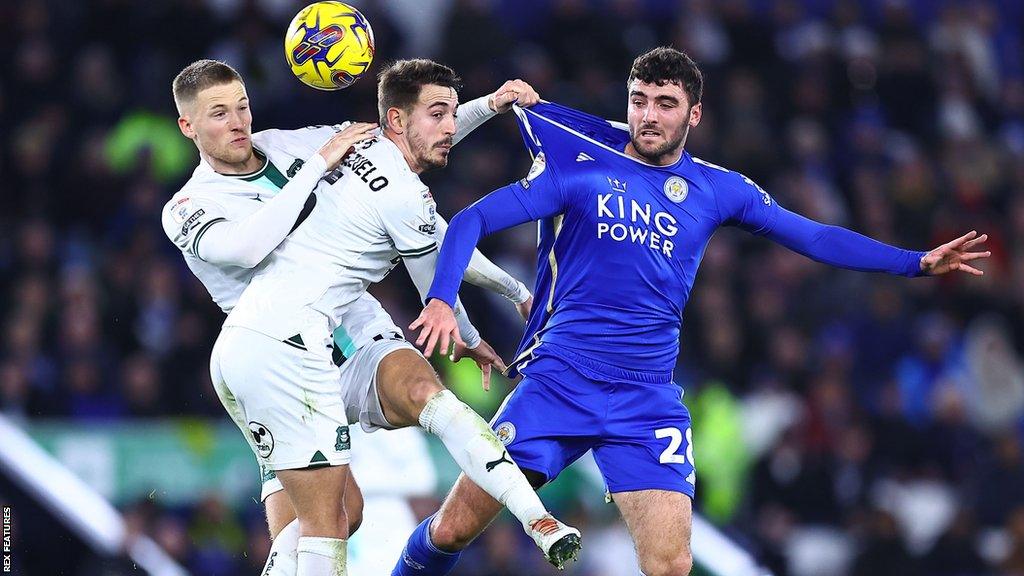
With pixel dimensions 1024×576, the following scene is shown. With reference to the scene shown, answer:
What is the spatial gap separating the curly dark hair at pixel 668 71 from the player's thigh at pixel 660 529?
1774 mm

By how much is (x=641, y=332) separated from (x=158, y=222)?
6.06 meters

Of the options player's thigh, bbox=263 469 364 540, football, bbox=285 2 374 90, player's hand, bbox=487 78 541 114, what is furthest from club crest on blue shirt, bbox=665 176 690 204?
player's thigh, bbox=263 469 364 540

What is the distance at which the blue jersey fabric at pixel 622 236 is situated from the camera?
6.81m

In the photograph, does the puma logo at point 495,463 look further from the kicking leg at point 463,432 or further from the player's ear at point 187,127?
the player's ear at point 187,127

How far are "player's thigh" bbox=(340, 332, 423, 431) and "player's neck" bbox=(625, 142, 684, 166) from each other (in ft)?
4.40

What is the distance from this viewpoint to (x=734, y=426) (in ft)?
40.6

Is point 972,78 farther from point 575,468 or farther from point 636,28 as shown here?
point 575,468

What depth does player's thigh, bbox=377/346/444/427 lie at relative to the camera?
643cm

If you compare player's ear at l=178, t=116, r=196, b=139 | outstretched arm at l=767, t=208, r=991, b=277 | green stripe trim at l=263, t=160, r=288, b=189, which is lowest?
outstretched arm at l=767, t=208, r=991, b=277

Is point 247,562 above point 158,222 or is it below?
below

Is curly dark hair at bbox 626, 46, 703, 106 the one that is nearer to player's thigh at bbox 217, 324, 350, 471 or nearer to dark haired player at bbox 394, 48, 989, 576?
dark haired player at bbox 394, 48, 989, 576

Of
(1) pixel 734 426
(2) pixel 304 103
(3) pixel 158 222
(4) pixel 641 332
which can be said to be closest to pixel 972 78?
(1) pixel 734 426

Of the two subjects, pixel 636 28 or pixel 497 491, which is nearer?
pixel 497 491

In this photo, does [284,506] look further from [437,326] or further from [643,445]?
[643,445]
